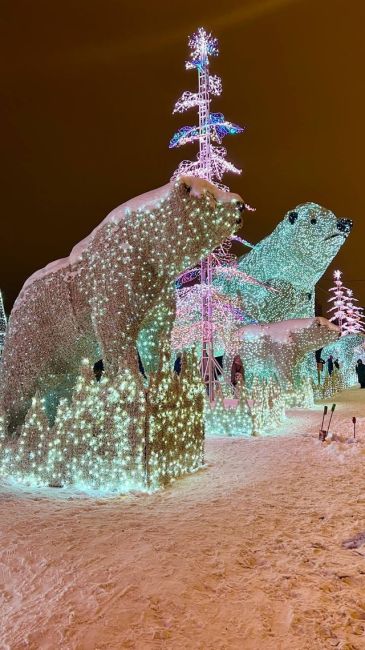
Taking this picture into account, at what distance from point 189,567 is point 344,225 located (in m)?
11.1

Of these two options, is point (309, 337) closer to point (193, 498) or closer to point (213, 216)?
point (213, 216)

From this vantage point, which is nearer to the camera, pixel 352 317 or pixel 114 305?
pixel 114 305

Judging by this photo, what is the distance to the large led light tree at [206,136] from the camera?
9602mm

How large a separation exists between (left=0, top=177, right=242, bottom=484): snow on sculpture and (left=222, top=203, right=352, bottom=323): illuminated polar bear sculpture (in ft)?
24.5

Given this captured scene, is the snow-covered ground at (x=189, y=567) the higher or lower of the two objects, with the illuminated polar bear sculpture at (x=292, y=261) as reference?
lower

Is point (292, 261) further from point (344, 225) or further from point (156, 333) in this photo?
point (156, 333)

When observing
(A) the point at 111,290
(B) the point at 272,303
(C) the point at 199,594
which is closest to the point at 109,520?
(C) the point at 199,594

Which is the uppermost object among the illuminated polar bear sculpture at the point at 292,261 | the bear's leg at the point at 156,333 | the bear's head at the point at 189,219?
the illuminated polar bear sculpture at the point at 292,261

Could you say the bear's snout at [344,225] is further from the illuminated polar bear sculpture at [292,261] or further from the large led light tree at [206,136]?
the large led light tree at [206,136]

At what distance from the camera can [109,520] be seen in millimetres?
3719

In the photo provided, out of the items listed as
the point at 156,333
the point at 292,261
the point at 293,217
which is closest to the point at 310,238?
the point at 293,217

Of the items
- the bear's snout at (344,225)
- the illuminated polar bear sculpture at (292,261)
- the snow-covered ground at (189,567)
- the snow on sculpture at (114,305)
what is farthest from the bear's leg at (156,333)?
the bear's snout at (344,225)

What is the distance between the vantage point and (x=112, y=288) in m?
5.05

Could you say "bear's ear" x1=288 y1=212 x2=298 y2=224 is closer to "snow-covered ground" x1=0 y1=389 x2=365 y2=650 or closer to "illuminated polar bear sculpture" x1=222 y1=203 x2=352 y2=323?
"illuminated polar bear sculpture" x1=222 y1=203 x2=352 y2=323
